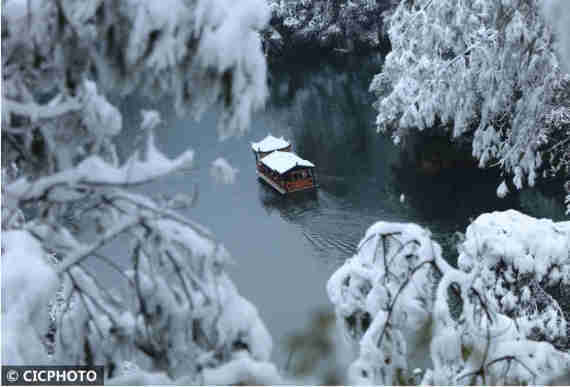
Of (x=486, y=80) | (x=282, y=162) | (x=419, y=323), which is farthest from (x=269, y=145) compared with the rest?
(x=419, y=323)

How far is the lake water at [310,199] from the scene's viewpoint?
14.1m

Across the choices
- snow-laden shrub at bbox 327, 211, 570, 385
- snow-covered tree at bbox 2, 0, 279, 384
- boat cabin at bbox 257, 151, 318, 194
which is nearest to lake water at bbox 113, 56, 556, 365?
boat cabin at bbox 257, 151, 318, 194

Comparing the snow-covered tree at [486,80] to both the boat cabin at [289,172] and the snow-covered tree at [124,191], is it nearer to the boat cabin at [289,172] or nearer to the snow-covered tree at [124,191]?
the boat cabin at [289,172]

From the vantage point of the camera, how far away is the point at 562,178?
17266 millimetres

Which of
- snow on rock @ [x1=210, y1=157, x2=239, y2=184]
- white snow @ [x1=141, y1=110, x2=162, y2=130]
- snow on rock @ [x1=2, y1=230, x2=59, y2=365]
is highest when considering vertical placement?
white snow @ [x1=141, y1=110, x2=162, y2=130]

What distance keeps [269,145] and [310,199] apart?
116 inches

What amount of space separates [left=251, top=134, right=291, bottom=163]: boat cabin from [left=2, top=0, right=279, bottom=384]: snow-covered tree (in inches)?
681

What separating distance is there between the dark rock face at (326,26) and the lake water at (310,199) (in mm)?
8717

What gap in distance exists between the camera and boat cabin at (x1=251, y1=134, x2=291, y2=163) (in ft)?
68.5

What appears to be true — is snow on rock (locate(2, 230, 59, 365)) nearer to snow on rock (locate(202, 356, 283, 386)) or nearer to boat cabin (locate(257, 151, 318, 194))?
snow on rock (locate(202, 356, 283, 386))

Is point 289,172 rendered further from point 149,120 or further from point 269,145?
point 149,120

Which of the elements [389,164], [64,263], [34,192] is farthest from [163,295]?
[389,164]

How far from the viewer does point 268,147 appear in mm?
20922

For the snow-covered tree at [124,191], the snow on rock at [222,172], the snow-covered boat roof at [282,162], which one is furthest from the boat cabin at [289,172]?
the snow on rock at [222,172]
